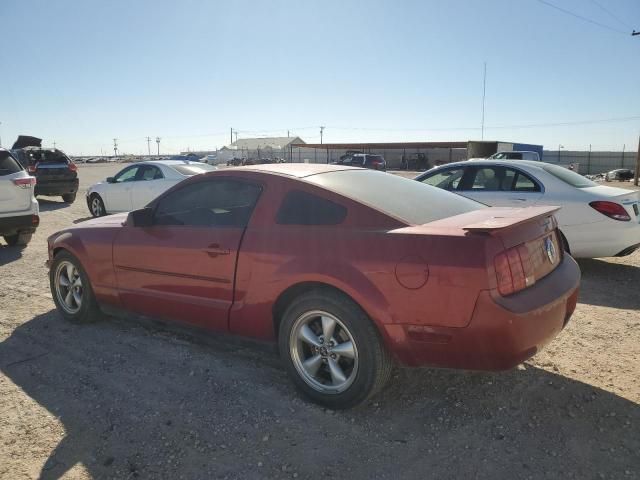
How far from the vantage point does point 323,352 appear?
3.13 metres

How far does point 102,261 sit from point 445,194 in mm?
2976

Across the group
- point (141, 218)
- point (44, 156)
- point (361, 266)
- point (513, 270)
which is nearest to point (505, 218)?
point (513, 270)

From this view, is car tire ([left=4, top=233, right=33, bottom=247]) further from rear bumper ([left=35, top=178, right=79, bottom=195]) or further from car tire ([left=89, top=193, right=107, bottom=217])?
rear bumper ([left=35, top=178, right=79, bottom=195])

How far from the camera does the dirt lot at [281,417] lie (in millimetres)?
2613

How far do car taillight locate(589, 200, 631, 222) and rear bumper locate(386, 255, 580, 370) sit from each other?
11.9 ft

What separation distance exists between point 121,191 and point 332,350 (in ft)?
33.5

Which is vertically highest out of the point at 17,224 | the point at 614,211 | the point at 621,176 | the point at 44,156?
the point at 44,156

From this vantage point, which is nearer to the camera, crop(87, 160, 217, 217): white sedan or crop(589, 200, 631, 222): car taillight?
crop(589, 200, 631, 222): car taillight

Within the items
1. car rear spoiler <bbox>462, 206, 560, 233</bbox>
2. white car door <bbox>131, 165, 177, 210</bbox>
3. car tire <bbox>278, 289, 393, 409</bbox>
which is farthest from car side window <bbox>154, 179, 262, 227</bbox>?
white car door <bbox>131, 165, 177, 210</bbox>

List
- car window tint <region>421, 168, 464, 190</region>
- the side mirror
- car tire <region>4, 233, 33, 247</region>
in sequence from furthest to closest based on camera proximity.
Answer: car tire <region>4, 233, 33, 247</region> < car window tint <region>421, 168, 464, 190</region> < the side mirror

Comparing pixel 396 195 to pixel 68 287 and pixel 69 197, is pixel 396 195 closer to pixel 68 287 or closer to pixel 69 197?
pixel 68 287

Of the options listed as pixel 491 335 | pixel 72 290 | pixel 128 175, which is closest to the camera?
pixel 491 335

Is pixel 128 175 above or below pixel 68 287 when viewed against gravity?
above

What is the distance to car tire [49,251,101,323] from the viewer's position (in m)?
4.64
